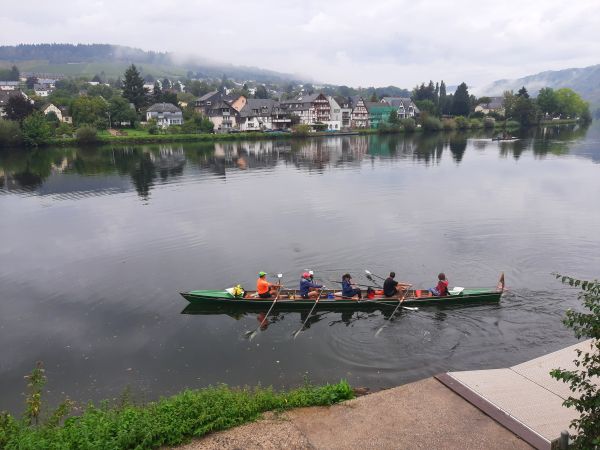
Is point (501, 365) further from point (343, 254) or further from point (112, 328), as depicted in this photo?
point (112, 328)

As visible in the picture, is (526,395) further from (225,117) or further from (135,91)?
(135,91)

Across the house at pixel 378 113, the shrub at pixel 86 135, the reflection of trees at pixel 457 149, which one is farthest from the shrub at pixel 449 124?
the shrub at pixel 86 135

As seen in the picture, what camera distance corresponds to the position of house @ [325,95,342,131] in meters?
139

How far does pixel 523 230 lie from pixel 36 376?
3008 centimetres

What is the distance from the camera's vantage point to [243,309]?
2169cm

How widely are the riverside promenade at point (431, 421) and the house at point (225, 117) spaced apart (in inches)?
4750

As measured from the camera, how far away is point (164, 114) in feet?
405

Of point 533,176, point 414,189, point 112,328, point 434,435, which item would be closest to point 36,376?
point 112,328

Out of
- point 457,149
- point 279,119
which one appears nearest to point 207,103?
point 279,119

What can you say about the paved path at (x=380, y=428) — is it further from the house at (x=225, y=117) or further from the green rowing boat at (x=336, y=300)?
the house at (x=225, y=117)

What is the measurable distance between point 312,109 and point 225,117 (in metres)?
25.8

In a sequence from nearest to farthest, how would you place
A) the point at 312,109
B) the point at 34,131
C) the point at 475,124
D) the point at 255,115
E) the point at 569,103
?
the point at 34,131
the point at 255,115
the point at 312,109
the point at 475,124
the point at 569,103

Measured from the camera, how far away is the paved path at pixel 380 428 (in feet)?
37.0


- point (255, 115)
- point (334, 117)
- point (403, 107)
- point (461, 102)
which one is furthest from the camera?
point (461, 102)
